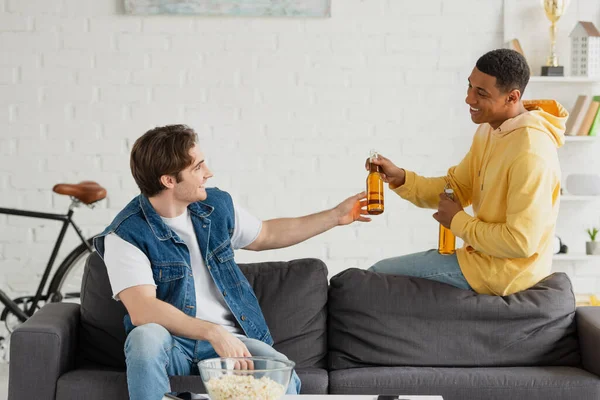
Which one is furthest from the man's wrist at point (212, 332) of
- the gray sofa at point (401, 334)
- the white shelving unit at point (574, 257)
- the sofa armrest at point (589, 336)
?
the white shelving unit at point (574, 257)

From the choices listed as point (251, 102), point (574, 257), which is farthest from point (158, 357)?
point (574, 257)

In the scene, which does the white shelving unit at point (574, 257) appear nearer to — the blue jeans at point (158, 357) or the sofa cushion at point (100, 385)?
the blue jeans at point (158, 357)

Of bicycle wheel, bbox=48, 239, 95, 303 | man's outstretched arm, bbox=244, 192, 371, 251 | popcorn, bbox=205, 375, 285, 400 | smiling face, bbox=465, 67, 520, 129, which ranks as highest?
smiling face, bbox=465, 67, 520, 129

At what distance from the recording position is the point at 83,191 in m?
4.14

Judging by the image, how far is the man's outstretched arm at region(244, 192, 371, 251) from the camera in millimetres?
2828

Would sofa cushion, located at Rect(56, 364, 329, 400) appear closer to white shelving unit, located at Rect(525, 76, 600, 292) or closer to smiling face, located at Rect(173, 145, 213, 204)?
smiling face, located at Rect(173, 145, 213, 204)

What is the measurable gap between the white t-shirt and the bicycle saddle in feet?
5.09

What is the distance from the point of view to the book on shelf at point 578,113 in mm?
4309

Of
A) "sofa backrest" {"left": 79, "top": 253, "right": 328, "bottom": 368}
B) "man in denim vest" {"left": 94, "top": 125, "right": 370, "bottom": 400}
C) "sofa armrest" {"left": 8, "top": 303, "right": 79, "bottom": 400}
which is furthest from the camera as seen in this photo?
"sofa backrest" {"left": 79, "top": 253, "right": 328, "bottom": 368}

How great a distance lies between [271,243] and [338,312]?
334 mm

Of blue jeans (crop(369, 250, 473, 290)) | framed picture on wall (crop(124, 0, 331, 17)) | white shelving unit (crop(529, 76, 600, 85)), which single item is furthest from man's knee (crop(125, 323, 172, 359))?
white shelving unit (crop(529, 76, 600, 85))

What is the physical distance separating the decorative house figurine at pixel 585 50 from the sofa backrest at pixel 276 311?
2164 mm

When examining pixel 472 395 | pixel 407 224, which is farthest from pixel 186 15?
pixel 472 395

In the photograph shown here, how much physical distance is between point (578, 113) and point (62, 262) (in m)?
2.74
